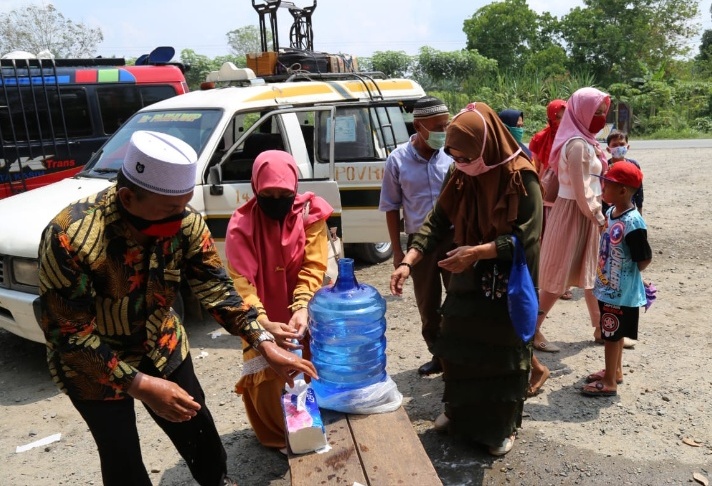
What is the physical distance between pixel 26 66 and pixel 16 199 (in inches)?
156

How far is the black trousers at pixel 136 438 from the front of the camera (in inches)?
88.3

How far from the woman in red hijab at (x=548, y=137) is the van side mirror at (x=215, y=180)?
9.92 ft

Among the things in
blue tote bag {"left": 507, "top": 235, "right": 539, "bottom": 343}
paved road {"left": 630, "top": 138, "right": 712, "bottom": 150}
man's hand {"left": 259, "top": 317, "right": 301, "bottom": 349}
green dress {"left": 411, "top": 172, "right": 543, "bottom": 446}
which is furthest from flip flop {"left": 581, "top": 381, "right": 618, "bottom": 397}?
paved road {"left": 630, "top": 138, "right": 712, "bottom": 150}

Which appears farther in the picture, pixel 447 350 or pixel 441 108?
pixel 441 108

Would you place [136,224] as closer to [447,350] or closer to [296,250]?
[296,250]

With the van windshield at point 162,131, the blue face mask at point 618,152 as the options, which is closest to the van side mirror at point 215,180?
the van windshield at point 162,131

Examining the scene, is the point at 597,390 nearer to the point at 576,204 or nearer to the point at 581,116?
the point at 576,204

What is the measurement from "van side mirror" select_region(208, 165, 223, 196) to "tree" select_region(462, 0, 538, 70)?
4293 centimetres

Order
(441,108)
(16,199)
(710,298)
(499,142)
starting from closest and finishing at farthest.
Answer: (499,142) → (441,108) → (16,199) → (710,298)

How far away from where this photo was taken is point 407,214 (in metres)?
4.32

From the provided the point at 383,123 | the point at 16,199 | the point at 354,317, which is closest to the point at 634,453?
the point at 354,317

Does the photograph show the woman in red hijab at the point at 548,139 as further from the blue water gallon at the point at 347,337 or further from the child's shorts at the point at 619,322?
the blue water gallon at the point at 347,337

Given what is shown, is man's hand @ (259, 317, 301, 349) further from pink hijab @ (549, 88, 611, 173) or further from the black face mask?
pink hijab @ (549, 88, 611, 173)

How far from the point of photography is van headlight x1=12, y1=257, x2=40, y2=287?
4.36 m
